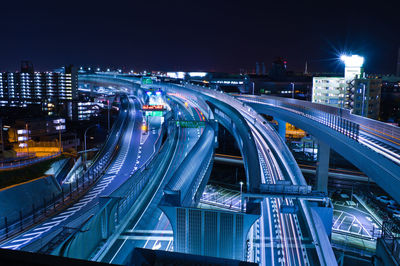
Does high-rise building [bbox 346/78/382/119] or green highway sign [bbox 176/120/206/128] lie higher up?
high-rise building [bbox 346/78/382/119]

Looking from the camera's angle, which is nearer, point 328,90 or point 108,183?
point 108,183

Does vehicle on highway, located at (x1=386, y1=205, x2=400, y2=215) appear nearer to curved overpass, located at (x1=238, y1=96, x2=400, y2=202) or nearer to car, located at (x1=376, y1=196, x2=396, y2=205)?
car, located at (x1=376, y1=196, x2=396, y2=205)

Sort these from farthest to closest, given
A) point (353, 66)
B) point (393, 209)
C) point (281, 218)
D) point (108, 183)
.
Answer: point (353, 66), point (393, 209), point (108, 183), point (281, 218)

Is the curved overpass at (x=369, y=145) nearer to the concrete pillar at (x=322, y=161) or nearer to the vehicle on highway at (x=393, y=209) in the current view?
the concrete pillar at (x=322, y=161)

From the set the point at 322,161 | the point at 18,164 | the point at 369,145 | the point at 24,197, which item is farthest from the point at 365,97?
the point at 18,164

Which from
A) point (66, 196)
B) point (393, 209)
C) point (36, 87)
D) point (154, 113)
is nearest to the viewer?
point (66, 196)

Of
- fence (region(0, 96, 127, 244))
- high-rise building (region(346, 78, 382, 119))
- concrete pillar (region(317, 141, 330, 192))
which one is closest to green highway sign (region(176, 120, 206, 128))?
fence (region(0, 96, 127, 244))

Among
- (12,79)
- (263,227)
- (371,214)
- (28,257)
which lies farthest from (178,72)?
(28,257)

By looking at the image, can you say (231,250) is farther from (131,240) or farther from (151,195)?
(151,195)

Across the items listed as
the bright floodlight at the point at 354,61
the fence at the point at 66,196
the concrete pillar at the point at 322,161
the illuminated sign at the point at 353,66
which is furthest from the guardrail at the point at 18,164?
the bright floodlight at the point at 354,61

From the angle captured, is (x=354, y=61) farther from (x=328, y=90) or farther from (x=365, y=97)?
(x=328, y=90)

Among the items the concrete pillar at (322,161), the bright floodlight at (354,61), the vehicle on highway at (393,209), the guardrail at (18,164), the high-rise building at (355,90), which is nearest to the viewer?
the concrete pillar at (322,161)

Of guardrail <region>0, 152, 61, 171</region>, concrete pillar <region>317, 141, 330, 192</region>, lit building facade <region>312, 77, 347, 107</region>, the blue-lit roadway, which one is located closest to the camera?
the blue-lit roadway
